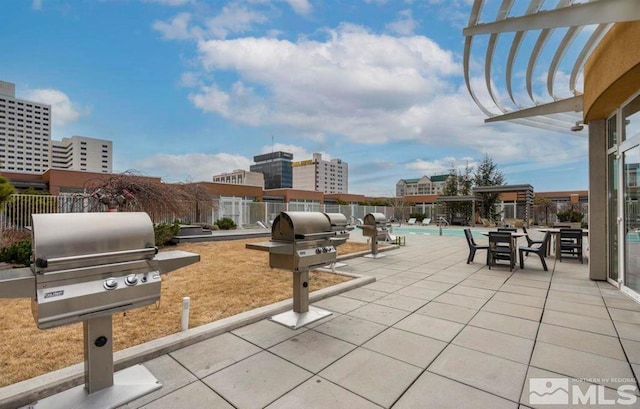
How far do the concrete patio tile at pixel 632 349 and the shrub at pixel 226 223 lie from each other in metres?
17.1

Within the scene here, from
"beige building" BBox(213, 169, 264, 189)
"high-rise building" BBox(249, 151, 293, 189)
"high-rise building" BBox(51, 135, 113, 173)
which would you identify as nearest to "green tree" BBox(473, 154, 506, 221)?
"beige building" BBox(213, 169, 264, 189)

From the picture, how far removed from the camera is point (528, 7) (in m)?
3.88

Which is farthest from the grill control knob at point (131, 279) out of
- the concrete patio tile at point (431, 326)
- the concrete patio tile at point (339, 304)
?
the concrete patio tile at point (431, 326)

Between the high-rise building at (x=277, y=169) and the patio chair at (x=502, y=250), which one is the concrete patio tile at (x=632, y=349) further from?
the high-rise building at (x=277, y=169)

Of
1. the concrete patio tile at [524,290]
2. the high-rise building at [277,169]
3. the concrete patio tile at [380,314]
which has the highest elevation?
the high-rise building at [277,169]

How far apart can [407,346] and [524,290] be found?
3.31 metres

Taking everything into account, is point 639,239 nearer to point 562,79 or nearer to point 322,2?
point 562,79

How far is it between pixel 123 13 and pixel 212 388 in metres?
7.42

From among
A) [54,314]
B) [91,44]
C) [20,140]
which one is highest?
[20,140]

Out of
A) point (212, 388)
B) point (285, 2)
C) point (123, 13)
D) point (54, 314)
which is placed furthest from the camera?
point (285, 2)

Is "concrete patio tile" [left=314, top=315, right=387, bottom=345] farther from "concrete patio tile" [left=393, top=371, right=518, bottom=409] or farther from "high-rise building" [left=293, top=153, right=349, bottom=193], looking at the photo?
"high-rise building" [left=293, top=153, right=349, bottom=193]

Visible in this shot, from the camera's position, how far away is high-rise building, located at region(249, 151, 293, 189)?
3228 inches

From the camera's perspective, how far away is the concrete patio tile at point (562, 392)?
2012mm

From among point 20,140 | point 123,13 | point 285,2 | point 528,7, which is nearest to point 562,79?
point 528,7
